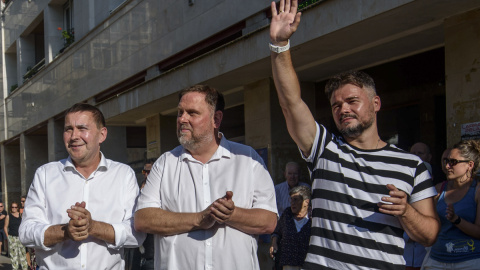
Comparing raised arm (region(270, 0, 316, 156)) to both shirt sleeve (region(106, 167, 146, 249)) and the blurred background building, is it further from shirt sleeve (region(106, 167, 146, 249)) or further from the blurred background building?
the blurred background building

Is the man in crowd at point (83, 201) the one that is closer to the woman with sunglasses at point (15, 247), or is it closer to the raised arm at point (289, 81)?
the raised arm at point (289, 81)

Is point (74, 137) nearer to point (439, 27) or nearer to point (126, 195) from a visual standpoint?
point (126, 195)

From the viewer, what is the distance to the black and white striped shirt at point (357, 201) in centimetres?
334

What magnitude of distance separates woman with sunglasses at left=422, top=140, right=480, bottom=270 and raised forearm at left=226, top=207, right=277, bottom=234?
2539mm

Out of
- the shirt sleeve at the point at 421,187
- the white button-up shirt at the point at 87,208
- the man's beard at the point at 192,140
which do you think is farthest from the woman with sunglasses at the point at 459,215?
the white button-up shirt at the point at 87,208

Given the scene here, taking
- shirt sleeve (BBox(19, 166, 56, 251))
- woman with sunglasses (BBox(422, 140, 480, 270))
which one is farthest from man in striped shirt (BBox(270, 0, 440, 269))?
woman with sunglasses (BBox(422, 140, 480, 270))

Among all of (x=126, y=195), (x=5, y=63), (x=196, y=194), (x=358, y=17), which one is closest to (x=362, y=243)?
(x=196, y=194)

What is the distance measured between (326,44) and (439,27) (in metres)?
1.73

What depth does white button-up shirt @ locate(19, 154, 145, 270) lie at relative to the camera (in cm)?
399

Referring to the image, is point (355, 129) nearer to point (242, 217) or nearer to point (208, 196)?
point (242, 217)

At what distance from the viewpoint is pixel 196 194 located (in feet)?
12.5

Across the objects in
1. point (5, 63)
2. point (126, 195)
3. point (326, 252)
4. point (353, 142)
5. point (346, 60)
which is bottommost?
point (326, 252)

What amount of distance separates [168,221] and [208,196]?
0.29 m

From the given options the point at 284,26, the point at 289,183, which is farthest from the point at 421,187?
the point at 289,183
